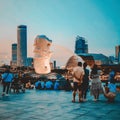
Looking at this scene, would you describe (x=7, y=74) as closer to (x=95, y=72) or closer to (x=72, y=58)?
(x=95, y=72)

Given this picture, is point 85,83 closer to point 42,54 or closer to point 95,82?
point 95,82

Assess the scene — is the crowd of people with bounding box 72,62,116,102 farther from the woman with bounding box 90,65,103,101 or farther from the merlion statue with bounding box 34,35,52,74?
the merlion statue with bounding box 34,35,52,74

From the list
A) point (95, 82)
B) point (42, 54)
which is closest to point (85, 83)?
point (95, 82)

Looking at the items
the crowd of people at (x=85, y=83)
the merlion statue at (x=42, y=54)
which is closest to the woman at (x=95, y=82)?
the crowd of people at (x=85, y=83)

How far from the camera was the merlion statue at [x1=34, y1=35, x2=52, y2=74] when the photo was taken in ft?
303

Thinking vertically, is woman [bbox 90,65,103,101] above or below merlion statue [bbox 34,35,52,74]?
below

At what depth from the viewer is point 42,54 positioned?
92375mm

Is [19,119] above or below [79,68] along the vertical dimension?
below

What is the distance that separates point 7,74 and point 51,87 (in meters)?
8.51

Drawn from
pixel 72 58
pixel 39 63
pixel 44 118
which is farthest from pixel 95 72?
pixel 72 58

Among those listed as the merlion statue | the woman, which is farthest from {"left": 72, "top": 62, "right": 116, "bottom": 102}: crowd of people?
the merlion statue

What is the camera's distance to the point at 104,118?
788 centimetres

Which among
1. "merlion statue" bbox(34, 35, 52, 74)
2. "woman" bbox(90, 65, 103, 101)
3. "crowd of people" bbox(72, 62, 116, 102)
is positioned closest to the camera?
"crowd of people" bbox(72, 62, 116, 102)

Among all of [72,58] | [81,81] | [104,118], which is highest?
[72,58]
